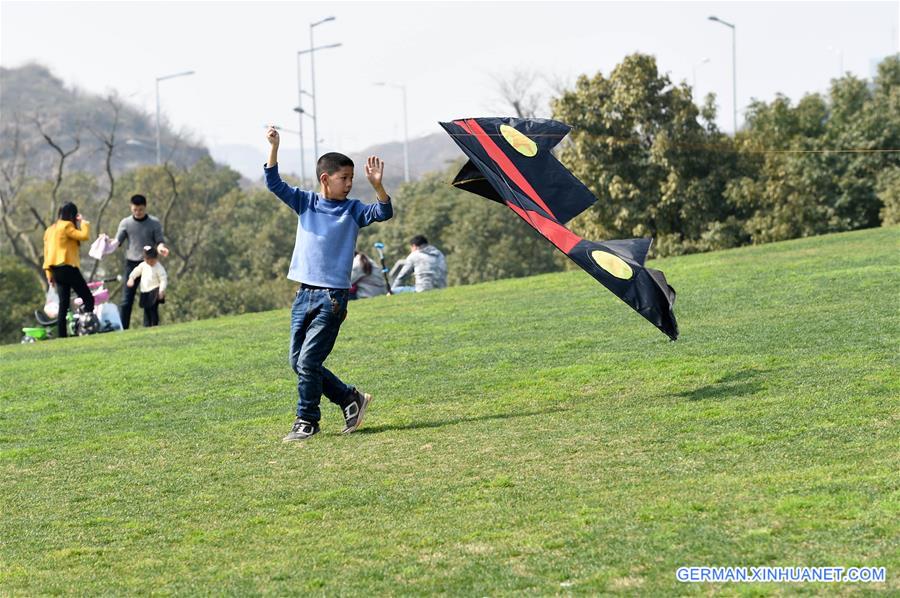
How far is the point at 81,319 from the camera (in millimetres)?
19078

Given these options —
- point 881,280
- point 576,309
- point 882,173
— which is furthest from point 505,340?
point 882,173

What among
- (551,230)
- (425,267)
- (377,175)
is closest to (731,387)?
(551,230)

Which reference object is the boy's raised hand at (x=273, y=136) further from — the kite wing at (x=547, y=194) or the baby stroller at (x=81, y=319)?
the baby stroller at (x=81, y=319)

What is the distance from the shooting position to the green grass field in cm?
532

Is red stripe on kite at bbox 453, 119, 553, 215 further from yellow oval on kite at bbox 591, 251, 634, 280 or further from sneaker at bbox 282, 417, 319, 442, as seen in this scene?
sneaker at bbox 282, 417, 319, 442

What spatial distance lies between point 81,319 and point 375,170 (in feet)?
38.9

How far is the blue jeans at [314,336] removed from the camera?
333 inches

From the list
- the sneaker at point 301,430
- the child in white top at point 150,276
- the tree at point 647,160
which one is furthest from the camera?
the tree at point 647,160

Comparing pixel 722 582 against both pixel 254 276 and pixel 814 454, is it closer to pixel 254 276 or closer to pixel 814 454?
pixel 814 454

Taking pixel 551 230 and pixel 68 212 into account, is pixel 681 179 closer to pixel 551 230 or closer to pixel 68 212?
pixel 68 212

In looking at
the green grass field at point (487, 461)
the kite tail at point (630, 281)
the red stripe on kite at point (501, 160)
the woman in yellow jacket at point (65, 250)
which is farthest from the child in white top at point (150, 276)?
the kite tail at point (630, 281)

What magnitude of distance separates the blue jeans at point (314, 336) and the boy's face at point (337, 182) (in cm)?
68

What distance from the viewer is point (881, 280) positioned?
1377 cm

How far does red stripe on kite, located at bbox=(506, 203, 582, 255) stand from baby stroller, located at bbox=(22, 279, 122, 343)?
37.4 feet
